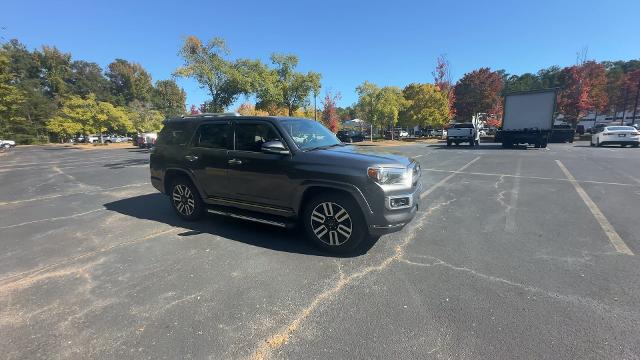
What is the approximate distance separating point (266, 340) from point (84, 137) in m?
80.6

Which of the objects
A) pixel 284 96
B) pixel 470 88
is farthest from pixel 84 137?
pixel 470 88

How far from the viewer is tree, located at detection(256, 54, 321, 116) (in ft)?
69.8

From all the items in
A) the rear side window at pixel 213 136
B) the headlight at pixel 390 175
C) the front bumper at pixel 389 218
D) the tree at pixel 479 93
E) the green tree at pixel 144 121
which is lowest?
the front bumper at pixel 389 218

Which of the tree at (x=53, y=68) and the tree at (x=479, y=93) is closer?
the tree at (x=479, y=93)

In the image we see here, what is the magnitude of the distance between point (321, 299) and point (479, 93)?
185 feet

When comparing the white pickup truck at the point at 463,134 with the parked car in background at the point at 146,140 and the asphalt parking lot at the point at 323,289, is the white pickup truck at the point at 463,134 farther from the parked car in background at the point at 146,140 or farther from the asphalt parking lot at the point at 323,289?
the parked car in background at the point at 146,140

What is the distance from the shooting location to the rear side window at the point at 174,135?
5539 mm

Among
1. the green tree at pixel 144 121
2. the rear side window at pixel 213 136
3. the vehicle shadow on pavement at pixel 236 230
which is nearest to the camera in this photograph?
the vehicle shadow on pavement at pixel 236 230

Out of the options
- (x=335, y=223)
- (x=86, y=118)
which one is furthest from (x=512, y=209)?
(x=86, y=118)

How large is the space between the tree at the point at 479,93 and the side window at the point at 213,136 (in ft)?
178

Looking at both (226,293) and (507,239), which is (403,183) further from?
(226,293)

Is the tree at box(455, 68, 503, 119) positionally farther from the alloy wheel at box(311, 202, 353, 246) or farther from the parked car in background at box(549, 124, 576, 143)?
the alloy wheel at box(311, 202, 353, 246)

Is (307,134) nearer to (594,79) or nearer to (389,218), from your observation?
(389,218)

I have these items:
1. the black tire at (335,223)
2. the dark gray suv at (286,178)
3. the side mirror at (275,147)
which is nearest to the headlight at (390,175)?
the dark gray suv at (286,178)
